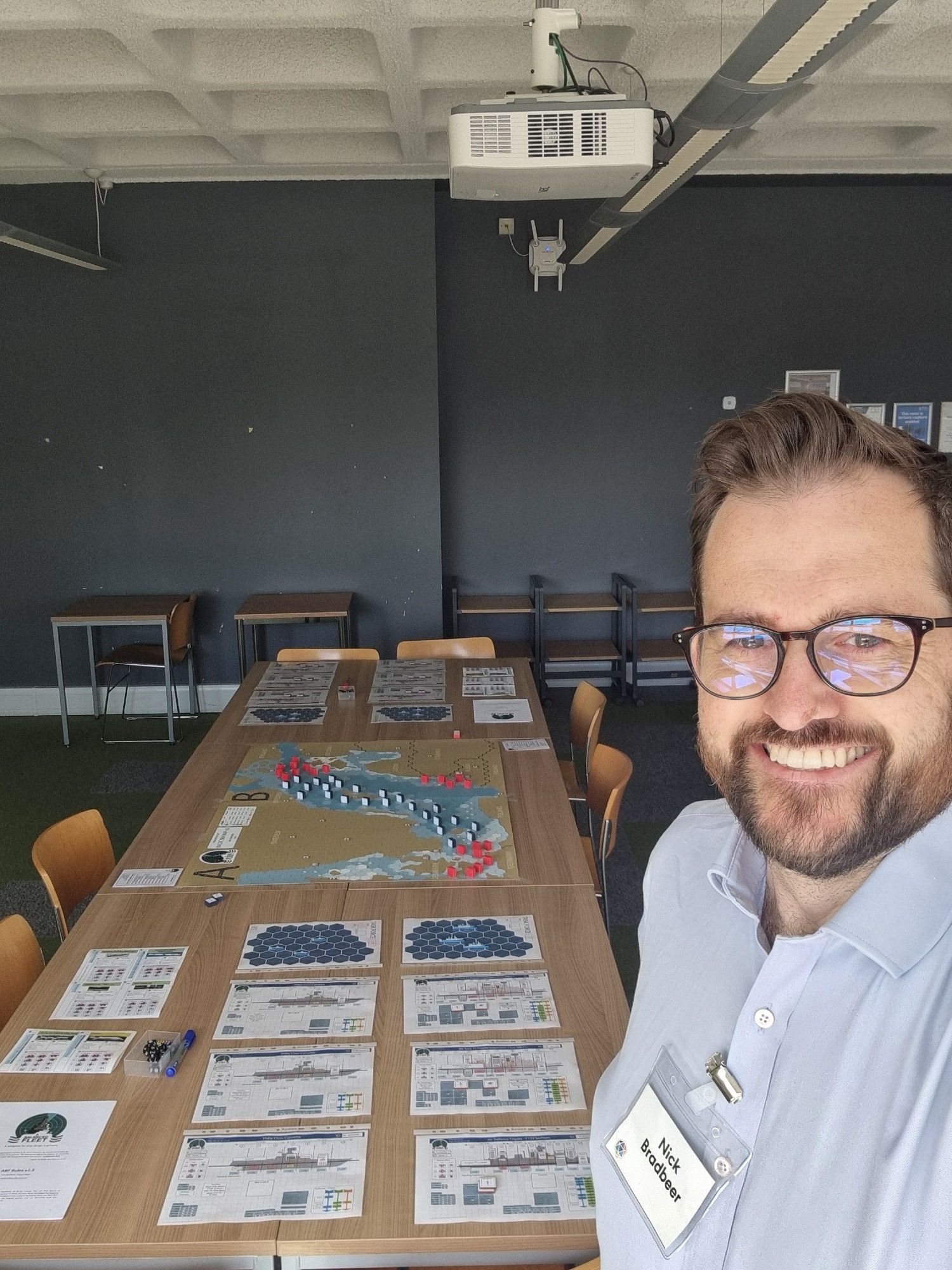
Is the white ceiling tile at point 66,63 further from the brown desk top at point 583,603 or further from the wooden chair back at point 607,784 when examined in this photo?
Answer: the brown desk top at point 583,603

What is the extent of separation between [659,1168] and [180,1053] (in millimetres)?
1120

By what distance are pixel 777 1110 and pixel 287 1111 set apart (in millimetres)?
1063

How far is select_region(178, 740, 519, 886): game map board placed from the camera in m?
2.65

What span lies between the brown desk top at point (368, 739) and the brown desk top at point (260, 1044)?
15cm

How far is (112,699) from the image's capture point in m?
6.65

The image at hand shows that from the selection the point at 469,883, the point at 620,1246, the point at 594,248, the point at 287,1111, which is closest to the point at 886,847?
the point at 620,1246

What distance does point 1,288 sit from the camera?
605 cm

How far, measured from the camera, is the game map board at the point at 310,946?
2.22 meters

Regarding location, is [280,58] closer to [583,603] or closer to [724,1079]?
[583,603]

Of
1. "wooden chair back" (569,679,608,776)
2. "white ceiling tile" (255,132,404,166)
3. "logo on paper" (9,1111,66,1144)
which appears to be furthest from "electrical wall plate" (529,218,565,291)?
"logo on paper" (9,1111,66,1144)

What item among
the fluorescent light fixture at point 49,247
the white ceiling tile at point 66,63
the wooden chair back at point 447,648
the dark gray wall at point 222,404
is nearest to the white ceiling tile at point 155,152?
the dark gray wall at point 222,404

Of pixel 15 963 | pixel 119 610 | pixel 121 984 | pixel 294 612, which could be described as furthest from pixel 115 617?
pixel 121 984

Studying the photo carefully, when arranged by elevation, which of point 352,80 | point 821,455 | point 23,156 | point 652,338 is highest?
point 23,156

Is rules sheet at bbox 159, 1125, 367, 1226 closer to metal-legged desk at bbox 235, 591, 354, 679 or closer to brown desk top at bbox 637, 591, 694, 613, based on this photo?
metal-legged desk at bbox 235, 591, 354, 679
